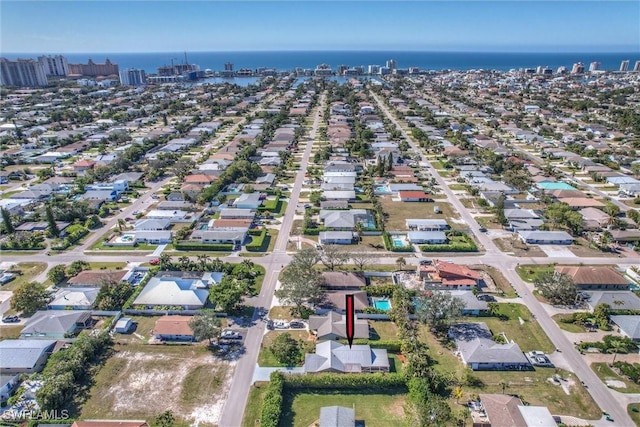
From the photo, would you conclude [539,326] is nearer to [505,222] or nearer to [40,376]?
[505,222]

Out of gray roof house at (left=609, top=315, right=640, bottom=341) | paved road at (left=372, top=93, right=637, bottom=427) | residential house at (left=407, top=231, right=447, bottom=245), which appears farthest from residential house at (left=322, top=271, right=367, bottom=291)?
gray roof house at (left=609, top=315, right=640, bottom=341)

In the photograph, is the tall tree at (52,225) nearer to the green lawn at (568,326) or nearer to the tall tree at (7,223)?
the tall tree at (7,223)

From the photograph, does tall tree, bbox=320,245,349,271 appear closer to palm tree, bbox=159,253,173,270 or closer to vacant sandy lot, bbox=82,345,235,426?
vacant sandy lot, bbox=82,345,235,426

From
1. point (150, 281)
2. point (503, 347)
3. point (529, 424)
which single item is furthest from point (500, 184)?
point (150, 281)

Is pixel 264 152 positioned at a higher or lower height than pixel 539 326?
higher

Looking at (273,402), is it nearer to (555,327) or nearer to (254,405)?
(254,405)

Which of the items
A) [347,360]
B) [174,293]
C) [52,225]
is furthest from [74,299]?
[347,360]
